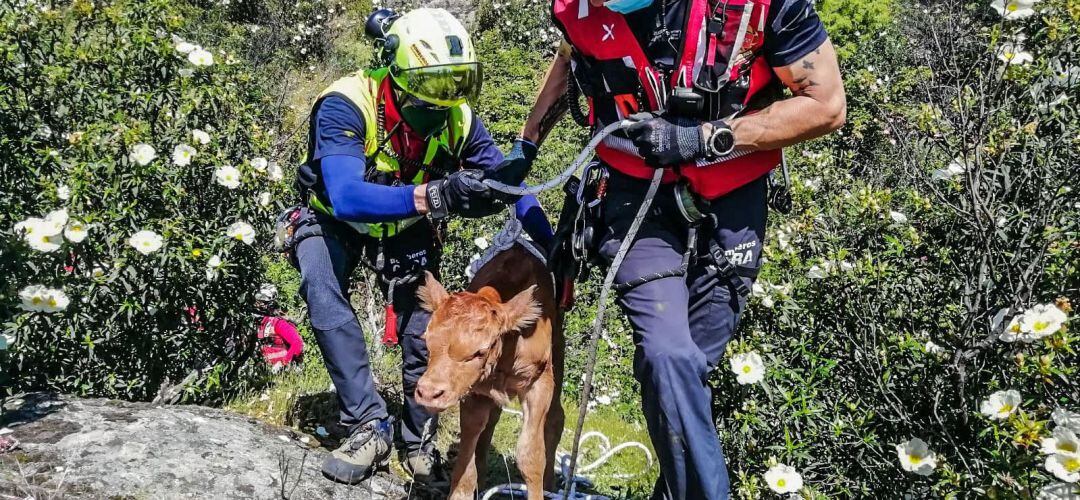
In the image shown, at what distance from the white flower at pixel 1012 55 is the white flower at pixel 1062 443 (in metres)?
2.04

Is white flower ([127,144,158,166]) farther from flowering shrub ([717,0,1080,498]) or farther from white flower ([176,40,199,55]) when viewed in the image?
flowering shrub ([717,0,1080,498])

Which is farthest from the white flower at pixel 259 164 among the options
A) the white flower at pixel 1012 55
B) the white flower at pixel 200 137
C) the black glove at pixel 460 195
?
the white flower at pixel 1012 55

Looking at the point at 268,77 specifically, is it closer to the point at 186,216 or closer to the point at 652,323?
the point at 186,216

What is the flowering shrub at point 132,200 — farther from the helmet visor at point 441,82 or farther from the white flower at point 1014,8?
the white flower at point 1014,8

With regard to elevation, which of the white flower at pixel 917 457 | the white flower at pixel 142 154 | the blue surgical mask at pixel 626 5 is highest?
the blue surgical mask at pixel 626 5

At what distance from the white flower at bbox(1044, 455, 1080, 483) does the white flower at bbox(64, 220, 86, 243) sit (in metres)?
4.21

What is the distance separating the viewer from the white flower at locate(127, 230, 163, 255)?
4.58 m

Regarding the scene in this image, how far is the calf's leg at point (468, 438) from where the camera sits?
392cm

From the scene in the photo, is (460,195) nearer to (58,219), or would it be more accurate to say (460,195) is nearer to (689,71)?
(689,71)

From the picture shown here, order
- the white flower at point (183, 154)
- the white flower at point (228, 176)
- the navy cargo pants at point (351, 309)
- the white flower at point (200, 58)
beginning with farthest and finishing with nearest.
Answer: the white flower at point (200, 58)
the white flower at point (228, 176)
the white flower at point (183, 154)
the navy cargo pants at point (351, 309)

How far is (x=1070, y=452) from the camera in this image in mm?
2488

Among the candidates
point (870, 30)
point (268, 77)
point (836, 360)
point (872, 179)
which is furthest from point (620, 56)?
point (870, 30)

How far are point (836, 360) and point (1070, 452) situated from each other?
4.97 ft

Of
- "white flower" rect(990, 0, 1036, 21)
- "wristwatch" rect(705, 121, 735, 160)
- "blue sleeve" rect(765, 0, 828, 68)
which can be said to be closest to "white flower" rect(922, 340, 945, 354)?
"wristwatch" rect(705, 121, 735, 160)
